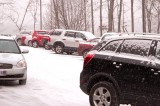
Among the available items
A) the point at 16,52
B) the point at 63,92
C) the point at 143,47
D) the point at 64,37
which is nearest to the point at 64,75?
the point at 16,52

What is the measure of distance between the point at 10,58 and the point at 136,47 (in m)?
5.05

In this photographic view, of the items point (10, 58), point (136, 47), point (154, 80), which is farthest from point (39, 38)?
point (154, 80)

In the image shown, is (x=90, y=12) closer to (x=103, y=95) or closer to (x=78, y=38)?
(x=78, y=38)

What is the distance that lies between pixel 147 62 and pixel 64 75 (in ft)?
24.4

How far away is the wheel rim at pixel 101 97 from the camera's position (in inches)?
316

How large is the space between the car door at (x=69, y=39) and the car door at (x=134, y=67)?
1898 cm

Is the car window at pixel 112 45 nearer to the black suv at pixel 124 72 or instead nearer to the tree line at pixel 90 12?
the black suv at pixel 124 72

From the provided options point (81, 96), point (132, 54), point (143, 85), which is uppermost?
point (132, 54)

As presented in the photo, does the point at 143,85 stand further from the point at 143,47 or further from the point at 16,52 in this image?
the point at 16,52

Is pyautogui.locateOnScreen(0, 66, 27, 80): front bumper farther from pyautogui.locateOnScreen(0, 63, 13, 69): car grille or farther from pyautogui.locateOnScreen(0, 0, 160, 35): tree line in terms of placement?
pyautogui.locateOnScreen(0, 0, 160, 35): tree line

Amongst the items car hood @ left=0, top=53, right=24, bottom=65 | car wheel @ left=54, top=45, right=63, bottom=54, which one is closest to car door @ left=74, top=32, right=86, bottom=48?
car wheel @ left=54, top=45, right=63, bottom=54

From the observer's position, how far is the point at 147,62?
7398 millimetres

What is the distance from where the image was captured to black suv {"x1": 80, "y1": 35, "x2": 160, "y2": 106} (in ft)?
24.0

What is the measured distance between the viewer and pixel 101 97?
8.12m
